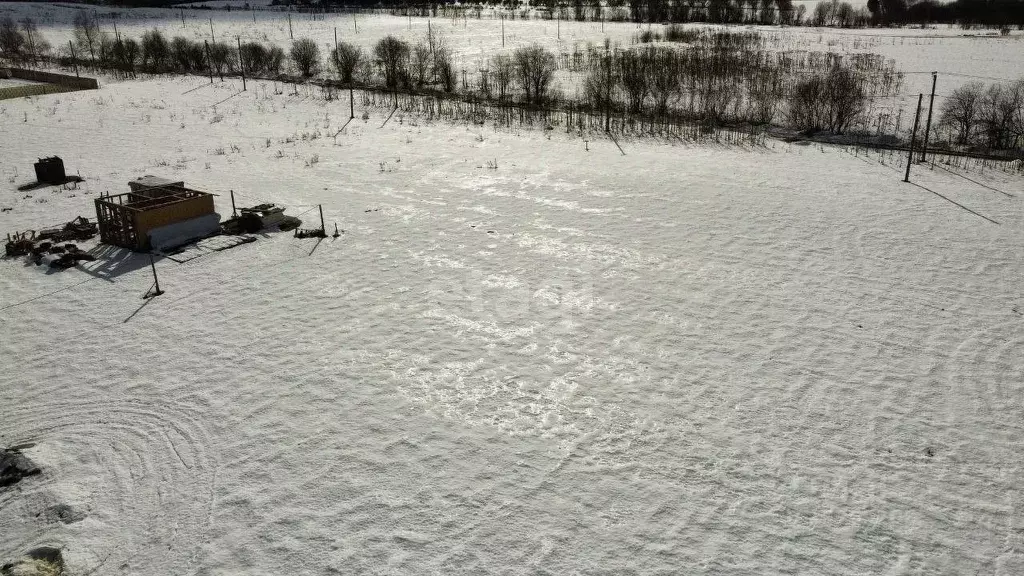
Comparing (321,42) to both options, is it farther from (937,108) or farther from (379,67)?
(937,108)

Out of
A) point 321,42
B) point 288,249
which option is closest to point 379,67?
point 321,42

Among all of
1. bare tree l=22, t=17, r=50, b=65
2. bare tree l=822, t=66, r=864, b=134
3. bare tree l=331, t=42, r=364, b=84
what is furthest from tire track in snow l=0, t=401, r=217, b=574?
bare tree l=22, t=17, r=50, b=65

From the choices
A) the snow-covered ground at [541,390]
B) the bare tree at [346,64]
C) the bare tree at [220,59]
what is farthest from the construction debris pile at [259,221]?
the bare tree at [220,59]

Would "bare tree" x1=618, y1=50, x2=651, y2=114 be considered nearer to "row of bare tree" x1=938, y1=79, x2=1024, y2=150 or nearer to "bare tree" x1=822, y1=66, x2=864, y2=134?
"bare tree" x1=822, y1=66, x2=864, y2=134

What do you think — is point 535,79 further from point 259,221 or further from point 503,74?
point 259,221

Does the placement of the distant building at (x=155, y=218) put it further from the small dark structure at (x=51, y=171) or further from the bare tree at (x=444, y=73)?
the bare tree at (x=444, y=73)

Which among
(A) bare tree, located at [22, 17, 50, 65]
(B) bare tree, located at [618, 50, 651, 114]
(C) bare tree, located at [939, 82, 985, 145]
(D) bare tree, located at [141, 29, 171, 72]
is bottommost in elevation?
(C) bare tree, located at [939, 82, 985, 145]

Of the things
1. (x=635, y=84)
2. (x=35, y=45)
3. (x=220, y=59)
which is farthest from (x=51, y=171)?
(x=35, y=45)
